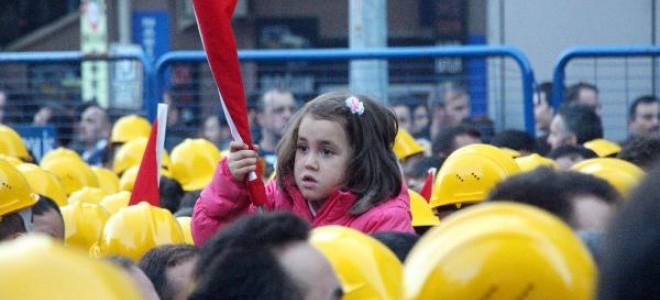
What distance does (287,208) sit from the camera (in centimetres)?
552

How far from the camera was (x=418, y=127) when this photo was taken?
12.0 m

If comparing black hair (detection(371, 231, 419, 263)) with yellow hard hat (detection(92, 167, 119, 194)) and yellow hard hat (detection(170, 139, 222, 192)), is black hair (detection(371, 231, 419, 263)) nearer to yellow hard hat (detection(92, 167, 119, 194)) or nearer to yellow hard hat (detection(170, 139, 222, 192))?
yellow hard hat (detection(170, 139, 222, 192))

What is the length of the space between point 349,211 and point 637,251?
3465 mm

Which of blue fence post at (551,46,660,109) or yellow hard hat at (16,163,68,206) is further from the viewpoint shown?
blue fence post at (551,46,660,109)

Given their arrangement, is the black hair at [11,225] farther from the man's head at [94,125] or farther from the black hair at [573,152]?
the man's head at [94,125]

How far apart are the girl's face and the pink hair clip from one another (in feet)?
0.24

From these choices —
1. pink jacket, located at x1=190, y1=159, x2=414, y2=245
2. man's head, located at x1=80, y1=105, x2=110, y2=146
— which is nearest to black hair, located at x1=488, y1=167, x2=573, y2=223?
pink jacket, located at x1=190, y1=159, x2=414, y2=245

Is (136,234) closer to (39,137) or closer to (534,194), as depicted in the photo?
(534,194)

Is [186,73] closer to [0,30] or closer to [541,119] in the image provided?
[541,119]

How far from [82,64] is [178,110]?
3.02ft

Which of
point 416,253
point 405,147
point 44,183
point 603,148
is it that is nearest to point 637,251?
point 416,253

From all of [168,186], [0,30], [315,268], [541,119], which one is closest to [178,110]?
[541,119]

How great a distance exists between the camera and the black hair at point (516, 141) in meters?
9.60

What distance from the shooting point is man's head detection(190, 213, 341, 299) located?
278 cm
